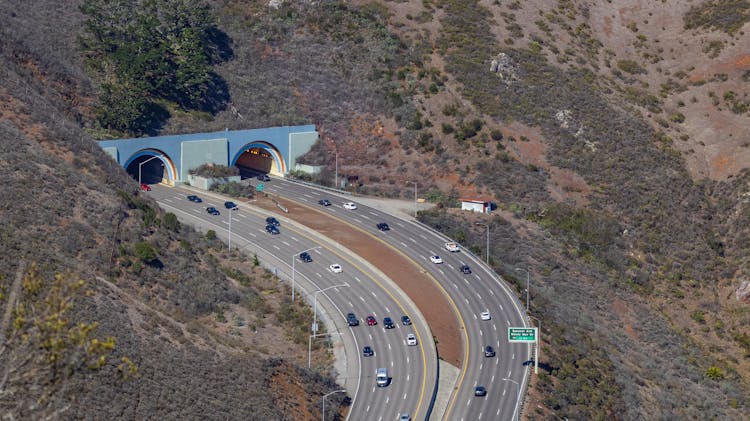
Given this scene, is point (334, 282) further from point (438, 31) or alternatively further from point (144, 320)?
point (438, 31)

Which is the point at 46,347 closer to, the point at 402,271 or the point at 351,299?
the point at 351,299

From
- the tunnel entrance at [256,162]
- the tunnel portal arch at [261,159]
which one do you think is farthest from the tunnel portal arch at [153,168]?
the tunnel entrance at [256,162]

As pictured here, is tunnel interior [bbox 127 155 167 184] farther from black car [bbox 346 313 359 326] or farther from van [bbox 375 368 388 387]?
van [bbox 375 368 388 387]

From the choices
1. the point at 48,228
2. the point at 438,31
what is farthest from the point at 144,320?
the point at 438,31

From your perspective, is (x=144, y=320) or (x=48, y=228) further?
(x=48, y=228)

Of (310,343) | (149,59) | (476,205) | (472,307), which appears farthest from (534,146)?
(310,343)

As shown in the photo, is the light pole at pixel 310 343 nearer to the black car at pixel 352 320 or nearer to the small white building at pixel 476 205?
the black car at pixel 352 320

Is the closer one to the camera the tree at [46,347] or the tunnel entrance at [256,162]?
the tree at [46,347]
